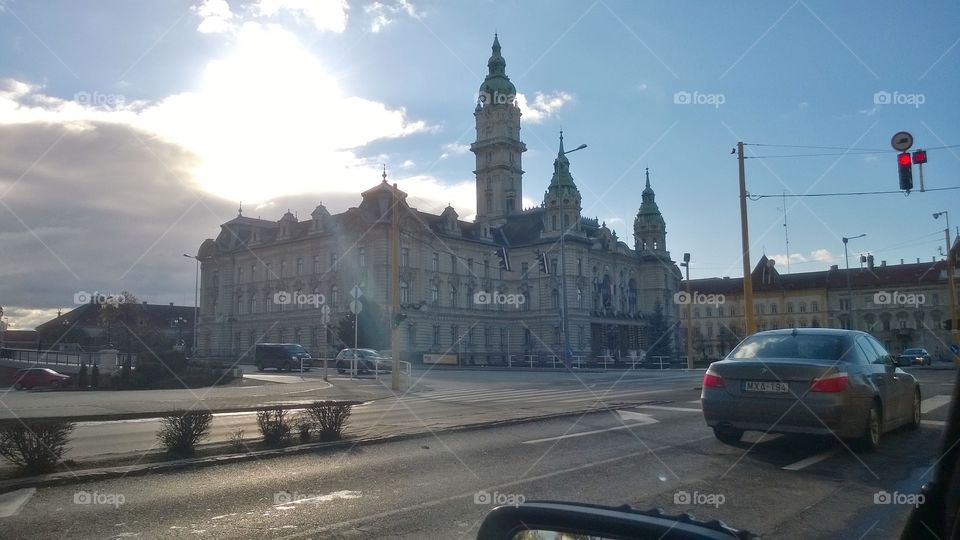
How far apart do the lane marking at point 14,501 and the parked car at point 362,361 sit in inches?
1300

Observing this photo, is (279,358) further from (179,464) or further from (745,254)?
(179,464)

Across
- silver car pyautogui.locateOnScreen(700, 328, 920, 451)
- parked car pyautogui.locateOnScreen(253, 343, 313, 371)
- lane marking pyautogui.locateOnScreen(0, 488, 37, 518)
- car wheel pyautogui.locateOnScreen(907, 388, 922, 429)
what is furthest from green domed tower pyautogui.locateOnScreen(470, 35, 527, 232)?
lane marking pyautogui.locateOnScreen(0, 488, 37, 518)

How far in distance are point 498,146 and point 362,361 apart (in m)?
63.4

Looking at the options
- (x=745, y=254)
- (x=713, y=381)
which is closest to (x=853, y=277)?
(x=745, y=254)

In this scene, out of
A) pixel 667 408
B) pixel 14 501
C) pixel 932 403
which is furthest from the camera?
pixel 932 403

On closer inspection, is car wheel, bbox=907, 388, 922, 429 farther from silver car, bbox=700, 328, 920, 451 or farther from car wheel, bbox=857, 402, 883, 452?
car wheel, bbox=857, 402, 883, 452

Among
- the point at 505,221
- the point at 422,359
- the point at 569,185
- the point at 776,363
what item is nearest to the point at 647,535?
the point at 776,363

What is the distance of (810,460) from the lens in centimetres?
857

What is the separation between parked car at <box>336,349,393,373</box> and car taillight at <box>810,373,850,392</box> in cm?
3354

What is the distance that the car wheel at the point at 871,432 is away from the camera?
8.80 meters

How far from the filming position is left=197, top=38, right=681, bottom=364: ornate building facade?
77.6 m

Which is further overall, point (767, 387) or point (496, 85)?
point (496, 85)

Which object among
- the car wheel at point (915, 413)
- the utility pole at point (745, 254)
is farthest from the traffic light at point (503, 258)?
the car wheel at point (915, 413)

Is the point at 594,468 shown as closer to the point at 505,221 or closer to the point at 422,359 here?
the point at 422,359
